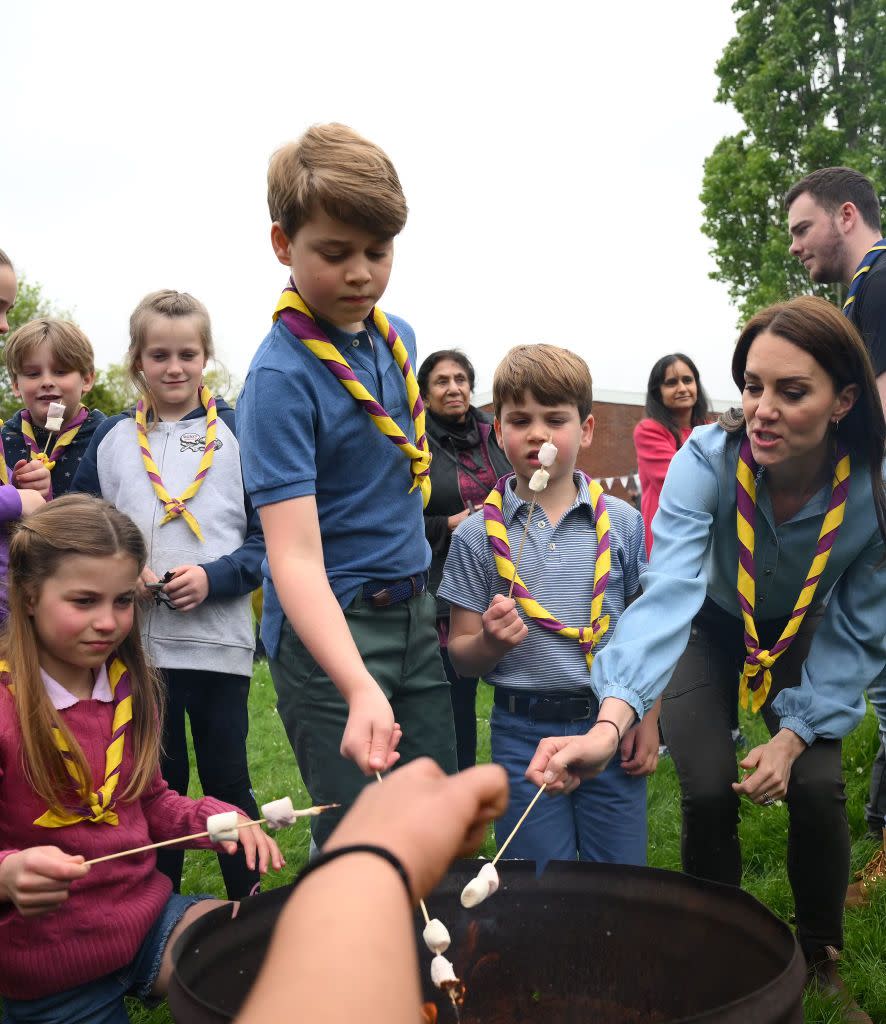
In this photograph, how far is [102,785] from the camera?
2492 mm

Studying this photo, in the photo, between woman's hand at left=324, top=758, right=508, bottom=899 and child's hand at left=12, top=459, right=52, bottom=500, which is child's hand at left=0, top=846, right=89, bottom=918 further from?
child's hand at left=12, top=459, right=52, bottom=500

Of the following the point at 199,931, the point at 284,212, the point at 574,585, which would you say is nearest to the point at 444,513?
the point at 574,585

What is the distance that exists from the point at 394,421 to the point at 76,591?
874 millimetres

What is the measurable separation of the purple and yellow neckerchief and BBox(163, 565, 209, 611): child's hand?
84 cm

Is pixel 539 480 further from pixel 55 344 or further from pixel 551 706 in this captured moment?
pixel 55 344

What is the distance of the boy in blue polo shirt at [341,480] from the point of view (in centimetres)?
214

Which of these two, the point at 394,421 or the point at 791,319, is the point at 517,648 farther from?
the point at 791,319

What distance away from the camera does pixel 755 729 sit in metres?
5.30

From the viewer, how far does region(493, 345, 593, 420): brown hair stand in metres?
3.04

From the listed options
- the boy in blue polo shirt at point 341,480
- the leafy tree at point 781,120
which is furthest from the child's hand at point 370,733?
the leafy tree at point 781,120

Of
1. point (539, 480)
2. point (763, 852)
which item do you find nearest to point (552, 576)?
point (539, 480)

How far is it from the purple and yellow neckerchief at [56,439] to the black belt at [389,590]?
1842mm

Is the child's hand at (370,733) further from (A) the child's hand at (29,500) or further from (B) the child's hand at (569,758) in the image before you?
(A) the child's hand at (29,500)

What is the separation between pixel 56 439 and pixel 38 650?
1567 millimetres
